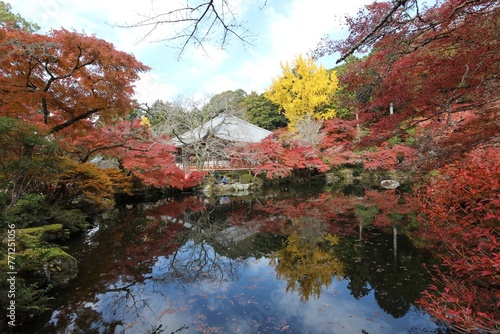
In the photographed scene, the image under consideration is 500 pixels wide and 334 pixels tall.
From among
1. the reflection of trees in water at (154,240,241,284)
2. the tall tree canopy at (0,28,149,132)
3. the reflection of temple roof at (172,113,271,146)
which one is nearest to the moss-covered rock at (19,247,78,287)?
the reflection of trees in water at (154,240,241,284)

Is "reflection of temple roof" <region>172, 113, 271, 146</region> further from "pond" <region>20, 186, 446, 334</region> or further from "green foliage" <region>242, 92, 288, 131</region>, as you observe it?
"pond" <region>20, 186, 446, 334</region>

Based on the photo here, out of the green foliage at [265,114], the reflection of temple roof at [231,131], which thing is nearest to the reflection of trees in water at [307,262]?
the reflection of temple roof at [231,131]

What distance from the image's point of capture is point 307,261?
16.5ft

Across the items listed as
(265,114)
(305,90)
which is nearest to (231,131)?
(305,90)

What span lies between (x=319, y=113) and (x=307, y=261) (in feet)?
56.2

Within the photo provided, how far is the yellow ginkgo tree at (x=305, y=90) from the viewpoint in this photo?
2016cm

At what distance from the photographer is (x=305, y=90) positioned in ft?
67.0

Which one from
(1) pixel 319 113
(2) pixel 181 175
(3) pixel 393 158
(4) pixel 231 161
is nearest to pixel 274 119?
(1) pixel 319 113

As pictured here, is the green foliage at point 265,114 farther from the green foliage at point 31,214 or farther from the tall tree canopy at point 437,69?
the green foliage at point 31,214

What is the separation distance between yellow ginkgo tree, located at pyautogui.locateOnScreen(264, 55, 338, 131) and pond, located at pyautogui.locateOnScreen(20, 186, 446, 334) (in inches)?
527

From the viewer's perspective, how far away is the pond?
329 cm

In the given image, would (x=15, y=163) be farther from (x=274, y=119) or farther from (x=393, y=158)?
(x=274, y=119)

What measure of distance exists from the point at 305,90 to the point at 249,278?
1813cm

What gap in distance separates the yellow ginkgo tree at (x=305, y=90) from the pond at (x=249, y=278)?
43.9ft
